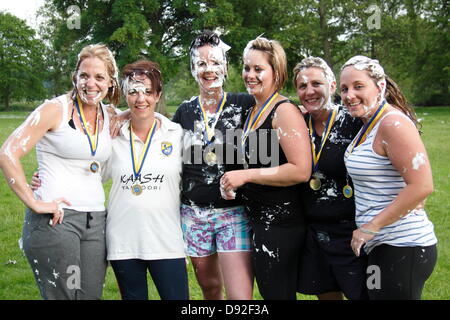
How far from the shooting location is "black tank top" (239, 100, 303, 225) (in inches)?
128

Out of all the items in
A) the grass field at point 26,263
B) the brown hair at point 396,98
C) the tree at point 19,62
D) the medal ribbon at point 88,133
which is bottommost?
the grass field at point 26,263

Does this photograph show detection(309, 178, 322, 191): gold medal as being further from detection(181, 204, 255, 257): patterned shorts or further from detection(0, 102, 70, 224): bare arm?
detection(0, 102, 70, 224): bare arm

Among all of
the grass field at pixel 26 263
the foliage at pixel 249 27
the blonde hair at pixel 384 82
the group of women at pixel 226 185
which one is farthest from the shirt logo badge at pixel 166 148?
the foliage at pixel 249 27

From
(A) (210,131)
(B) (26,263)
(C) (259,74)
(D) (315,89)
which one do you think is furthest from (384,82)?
(B) (26,263)

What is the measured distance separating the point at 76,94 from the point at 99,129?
1.01ft

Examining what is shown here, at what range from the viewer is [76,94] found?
3385 mm

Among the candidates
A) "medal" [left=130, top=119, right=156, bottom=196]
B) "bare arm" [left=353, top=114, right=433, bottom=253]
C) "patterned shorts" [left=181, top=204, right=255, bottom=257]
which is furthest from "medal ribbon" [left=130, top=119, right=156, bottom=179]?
"bare arm" [left=353, top=114, right=433, bottom=253]

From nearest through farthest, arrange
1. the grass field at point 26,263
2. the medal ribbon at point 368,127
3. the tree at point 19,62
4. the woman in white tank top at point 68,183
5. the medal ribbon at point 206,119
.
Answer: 1. the medal ribbon at point 368,127
2. the woman in white tank top at point 68,183
3. the medal ribbon at point 206,119
4. the grass field at point 26,263
5. the tree at point 19,62

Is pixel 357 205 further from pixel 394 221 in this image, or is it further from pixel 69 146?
pixel 69 146

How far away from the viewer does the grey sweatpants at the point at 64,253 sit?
3.11 meters

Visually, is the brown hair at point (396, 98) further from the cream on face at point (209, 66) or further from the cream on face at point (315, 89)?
the cream on face at point (209, 66)

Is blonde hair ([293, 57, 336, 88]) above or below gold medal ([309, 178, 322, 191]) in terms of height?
above

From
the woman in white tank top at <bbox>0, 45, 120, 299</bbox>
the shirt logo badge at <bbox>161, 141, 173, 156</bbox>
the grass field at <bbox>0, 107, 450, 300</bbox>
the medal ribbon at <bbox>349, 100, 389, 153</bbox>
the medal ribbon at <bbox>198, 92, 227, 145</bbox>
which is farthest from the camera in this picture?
the grass field at <bbox>0, 107, 450, 300</bbox>
